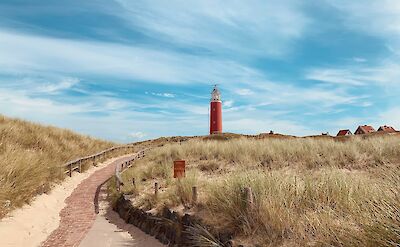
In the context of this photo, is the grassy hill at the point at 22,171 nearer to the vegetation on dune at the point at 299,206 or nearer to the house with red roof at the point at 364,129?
the vegetation on dune at the point at 299,206

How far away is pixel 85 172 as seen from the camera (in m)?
20.1

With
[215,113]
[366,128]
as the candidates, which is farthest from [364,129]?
[215,113]

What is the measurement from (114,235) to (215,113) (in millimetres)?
45103

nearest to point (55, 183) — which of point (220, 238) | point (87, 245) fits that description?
point (87, 245)

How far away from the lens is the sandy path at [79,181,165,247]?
9.13 m

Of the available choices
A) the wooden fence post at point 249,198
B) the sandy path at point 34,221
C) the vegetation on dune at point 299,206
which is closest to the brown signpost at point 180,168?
the vegetation on dune at point 299,206

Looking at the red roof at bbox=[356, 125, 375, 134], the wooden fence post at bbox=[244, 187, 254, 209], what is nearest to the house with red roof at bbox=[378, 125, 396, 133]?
the red roof at bbox=[356, 125, 375, 134]

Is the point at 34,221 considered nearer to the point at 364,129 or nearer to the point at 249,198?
the point at 249,198

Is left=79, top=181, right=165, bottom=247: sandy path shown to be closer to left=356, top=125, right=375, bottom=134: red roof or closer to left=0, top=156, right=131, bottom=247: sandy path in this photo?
left=0, top=156, right=131, bottom=247: sandy path

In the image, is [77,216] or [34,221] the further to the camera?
[77,216]

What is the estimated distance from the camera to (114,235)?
391 inches

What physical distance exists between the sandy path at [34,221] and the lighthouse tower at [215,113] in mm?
40244

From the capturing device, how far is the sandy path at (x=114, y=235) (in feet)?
30.0

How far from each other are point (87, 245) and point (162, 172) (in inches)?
269
